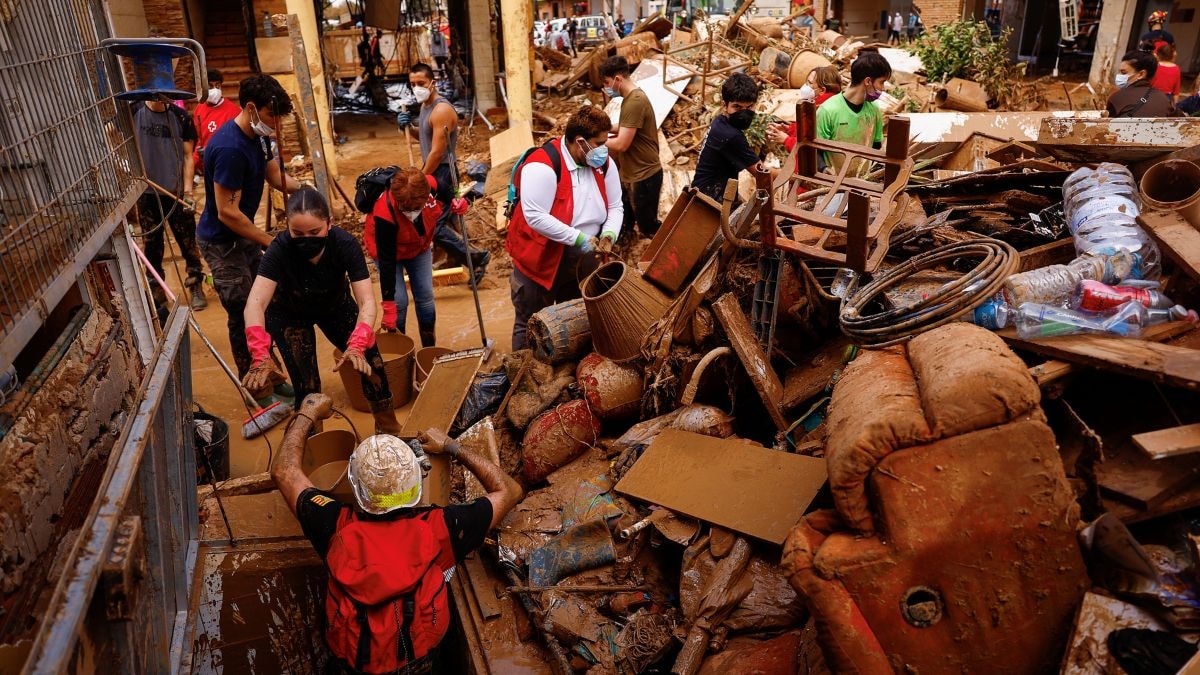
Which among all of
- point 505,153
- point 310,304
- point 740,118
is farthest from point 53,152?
point 505,153

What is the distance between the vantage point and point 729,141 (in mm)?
6012

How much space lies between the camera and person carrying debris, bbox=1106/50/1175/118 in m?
6.09

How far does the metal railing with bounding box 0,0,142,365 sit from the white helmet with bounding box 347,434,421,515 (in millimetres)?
1143

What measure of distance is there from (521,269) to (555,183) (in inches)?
26.9

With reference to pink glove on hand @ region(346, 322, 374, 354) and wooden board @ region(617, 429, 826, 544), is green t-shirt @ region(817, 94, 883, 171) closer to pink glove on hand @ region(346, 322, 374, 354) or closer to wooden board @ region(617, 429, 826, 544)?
wooden board @ region(617, 429, 826, 544)

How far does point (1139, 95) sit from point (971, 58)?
5845 millimetres

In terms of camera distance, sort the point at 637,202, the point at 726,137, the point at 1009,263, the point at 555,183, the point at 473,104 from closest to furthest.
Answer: the point at 1009,263, the point at 555,183, the point at 726,137, the point at 637,202, the point at 473,104

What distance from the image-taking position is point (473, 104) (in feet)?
47.6

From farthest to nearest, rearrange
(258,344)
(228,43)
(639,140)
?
(228,43)
(639,140)
(258,344)

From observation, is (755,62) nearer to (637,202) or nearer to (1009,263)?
(637,202)

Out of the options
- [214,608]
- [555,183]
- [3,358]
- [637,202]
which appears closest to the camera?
[3,358]

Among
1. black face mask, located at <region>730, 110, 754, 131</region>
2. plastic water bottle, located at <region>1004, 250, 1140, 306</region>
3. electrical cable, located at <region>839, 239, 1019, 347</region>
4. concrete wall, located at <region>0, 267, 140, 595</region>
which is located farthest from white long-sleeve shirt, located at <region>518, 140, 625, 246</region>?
plastic water bottle, located at <region>1004, 250, 1140, 306</region>

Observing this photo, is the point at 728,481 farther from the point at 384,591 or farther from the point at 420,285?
the point at 420,285

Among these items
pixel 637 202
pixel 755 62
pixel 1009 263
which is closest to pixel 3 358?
pixel 1009 263
